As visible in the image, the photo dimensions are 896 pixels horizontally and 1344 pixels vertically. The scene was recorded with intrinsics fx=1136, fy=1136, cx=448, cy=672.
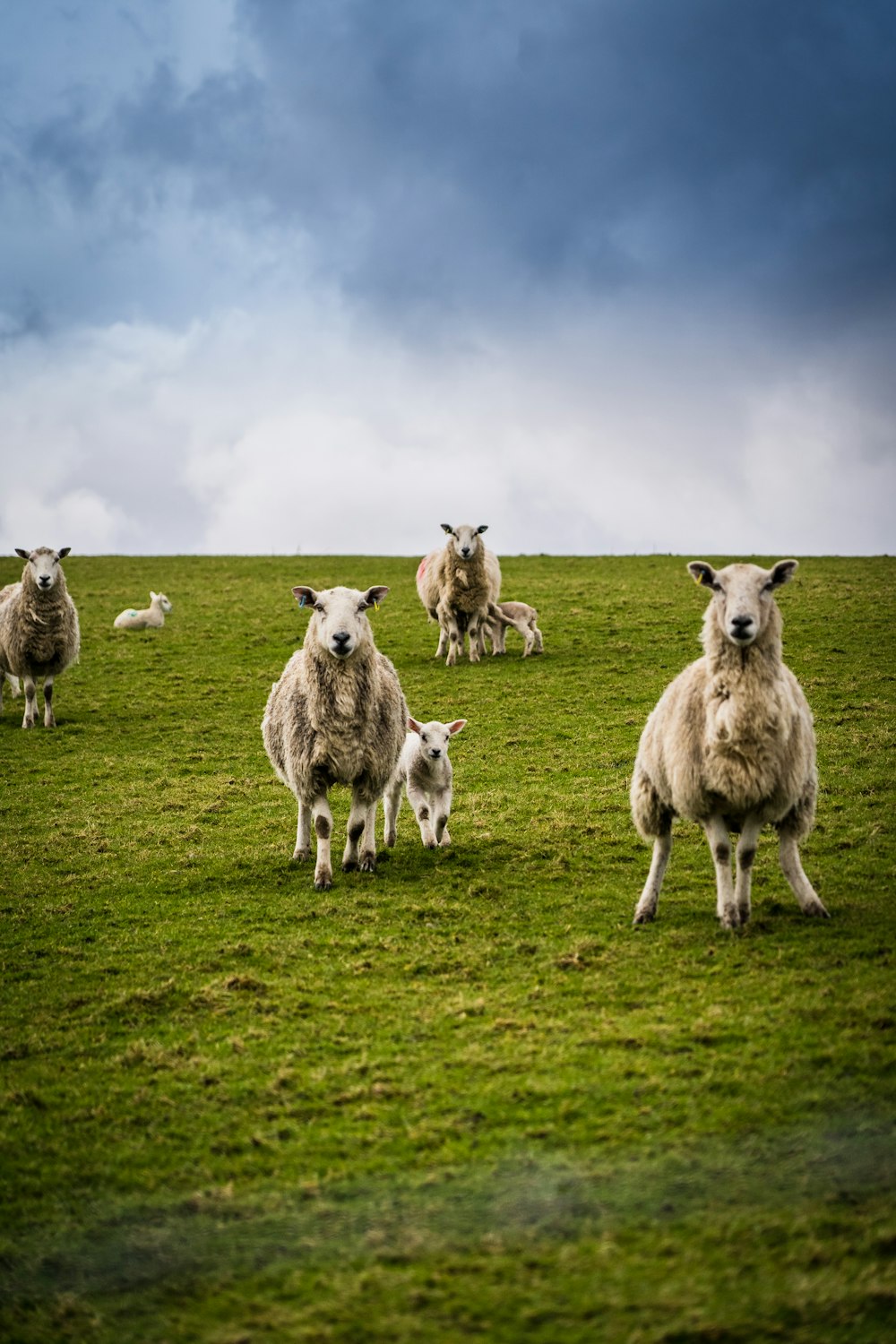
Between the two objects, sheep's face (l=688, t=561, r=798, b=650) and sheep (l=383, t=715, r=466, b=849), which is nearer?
sheep's face (l=688, t=561, r=798, b=650)

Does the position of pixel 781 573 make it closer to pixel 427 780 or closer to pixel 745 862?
pixel 745 862

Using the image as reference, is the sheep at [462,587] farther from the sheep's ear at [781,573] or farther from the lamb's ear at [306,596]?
the sheep's ear at [781,573]

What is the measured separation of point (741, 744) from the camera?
7.74 m

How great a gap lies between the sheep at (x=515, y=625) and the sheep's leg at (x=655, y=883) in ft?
43.6

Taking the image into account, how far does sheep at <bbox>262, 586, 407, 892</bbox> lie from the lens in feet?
33.2

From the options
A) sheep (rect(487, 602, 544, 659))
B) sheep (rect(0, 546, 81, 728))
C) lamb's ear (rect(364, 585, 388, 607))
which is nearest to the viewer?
lamb's ear (rect(364, 585, 388, 607))

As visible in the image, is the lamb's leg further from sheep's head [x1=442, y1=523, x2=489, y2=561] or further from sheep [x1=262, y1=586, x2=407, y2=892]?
sheep's head [x1=442, y1=523, x2=489, y2=561]

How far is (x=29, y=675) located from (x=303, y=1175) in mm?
14441

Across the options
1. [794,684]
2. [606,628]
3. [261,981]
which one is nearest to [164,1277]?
[261,981]

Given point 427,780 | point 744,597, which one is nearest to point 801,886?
point 744,597

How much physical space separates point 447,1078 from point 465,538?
1546cm

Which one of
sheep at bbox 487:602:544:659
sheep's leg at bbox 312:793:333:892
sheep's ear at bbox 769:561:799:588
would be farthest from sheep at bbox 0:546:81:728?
sheep's ear at bbox 769:561:799:588

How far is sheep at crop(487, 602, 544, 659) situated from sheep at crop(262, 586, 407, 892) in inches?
446

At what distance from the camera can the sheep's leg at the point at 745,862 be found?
7938mm
